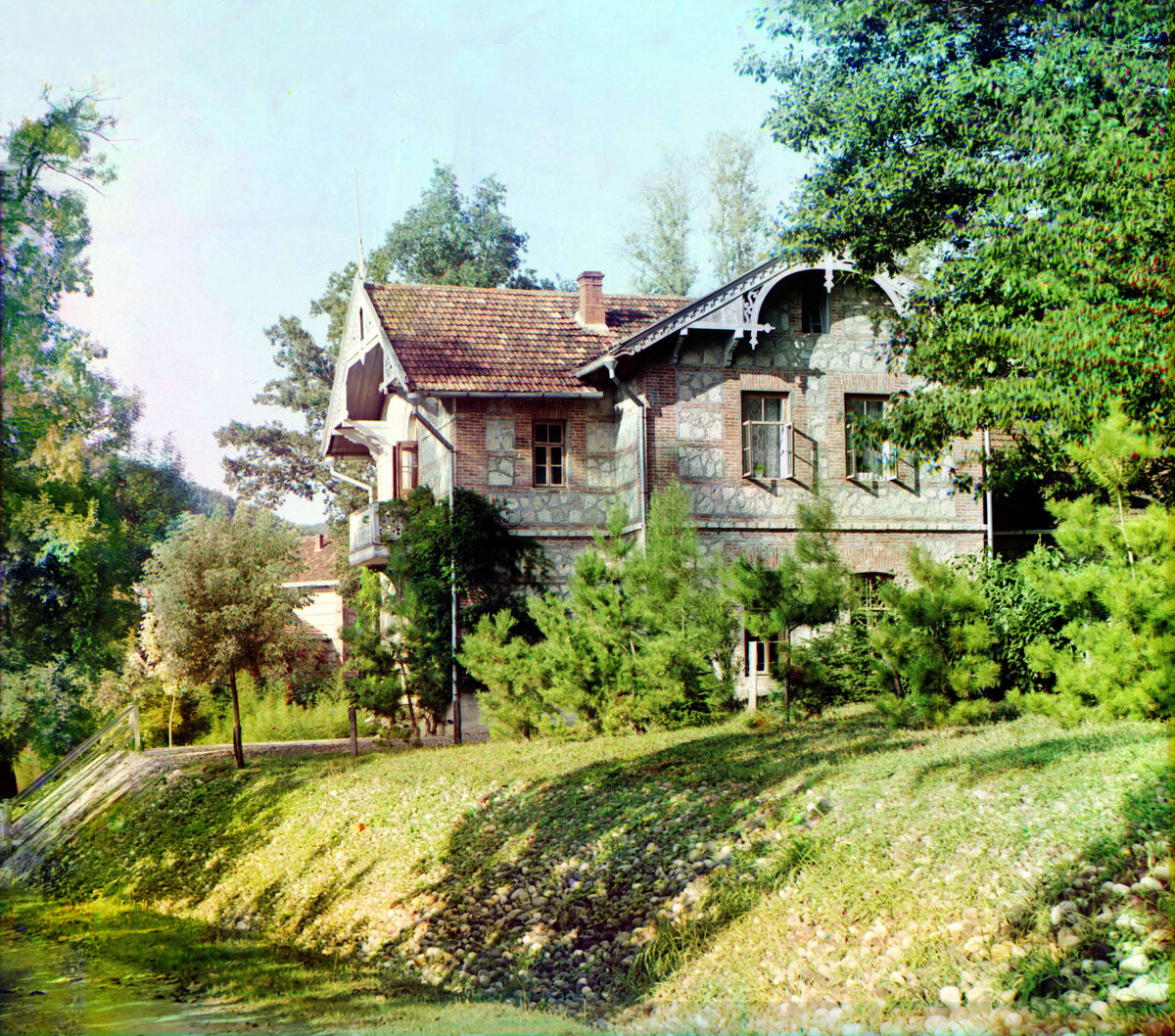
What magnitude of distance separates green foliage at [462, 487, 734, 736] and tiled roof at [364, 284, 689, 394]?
6.00 metres

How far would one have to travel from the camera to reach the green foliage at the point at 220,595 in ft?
56.9

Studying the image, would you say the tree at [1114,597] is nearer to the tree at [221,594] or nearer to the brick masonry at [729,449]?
the brick masonry at [729,449]

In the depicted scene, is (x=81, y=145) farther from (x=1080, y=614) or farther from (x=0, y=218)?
(x=1080, y=614)

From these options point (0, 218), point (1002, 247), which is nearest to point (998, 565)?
point (1002, 247)

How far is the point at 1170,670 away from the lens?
34.6 ft

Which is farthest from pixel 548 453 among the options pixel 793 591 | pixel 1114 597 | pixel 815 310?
pixel 1114 597

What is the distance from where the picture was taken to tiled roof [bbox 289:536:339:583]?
40375mm

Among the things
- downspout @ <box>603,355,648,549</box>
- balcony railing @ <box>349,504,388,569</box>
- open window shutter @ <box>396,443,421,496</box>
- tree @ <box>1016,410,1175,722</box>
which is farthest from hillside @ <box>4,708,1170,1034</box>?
open window shutter @ <box>396,443,421,496</box>

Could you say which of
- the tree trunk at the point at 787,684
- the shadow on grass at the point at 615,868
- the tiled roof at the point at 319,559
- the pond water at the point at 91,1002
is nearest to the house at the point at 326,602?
the tiled roof at the point at 319,559

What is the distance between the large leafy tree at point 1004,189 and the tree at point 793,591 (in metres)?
2.75

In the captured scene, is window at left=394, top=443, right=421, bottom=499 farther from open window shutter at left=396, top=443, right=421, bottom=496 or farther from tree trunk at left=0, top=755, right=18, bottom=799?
tree trunk at left=0, top=755, right=18, bottom=799

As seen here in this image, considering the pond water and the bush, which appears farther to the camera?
the bush

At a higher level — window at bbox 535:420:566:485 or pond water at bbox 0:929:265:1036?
window at bbox 535:420:566:485

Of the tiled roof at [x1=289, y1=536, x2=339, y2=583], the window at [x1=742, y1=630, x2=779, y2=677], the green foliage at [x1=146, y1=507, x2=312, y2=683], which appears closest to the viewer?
the green foliage at [x1=146, y1=507, x2=312, y2=683]
